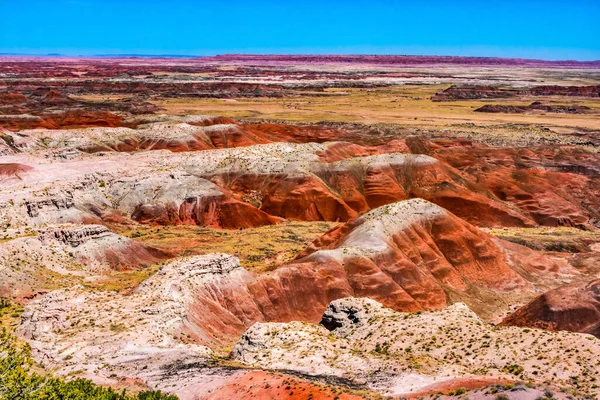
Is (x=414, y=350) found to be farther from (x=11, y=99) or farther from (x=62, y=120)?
(x=11, y=99)

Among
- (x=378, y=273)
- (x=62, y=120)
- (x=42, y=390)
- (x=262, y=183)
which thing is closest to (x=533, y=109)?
(x=262, y=183)

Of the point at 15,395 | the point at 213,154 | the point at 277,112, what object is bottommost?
the point at 15,395

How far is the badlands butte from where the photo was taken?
27578 millimetres

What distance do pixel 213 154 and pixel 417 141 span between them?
42051 millimetres

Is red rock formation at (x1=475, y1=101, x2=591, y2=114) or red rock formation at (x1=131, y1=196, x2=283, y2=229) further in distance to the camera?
red rock formation at (x1=475, y1=101, x2=591, y2=114)

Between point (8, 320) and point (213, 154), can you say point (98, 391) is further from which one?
point (213, 154)

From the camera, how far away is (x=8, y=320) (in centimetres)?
A: 3272

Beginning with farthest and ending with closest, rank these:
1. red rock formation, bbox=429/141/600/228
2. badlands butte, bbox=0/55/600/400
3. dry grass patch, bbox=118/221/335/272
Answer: red rock formation, bbox=429/141/600/228
dry grass patch, bbox=118/221/335/272
badlands butte, bbox=0/55/600/400

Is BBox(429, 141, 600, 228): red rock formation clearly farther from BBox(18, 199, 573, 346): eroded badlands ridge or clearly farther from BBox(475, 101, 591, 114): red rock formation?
BBox(475, 101, 591, 114): red rock formation

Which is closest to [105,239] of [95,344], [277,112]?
[95,344]

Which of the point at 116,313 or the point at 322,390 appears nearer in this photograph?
the point at 322,390

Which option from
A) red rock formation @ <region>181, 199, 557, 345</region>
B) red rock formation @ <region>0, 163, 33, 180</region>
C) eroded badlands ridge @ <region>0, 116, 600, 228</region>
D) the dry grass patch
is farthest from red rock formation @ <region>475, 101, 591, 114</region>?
red rock formation @ <region>0, 163, 33, 180</region>

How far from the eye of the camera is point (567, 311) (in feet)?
126

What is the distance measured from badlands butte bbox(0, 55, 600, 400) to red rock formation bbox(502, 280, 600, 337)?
5.3 inches
